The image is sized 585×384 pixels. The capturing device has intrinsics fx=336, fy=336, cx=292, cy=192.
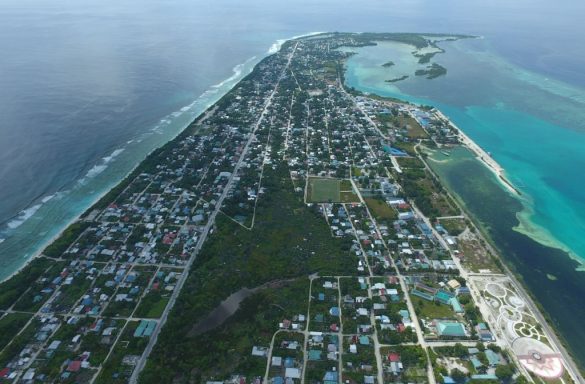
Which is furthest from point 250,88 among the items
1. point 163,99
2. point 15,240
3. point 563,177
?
point 563,177

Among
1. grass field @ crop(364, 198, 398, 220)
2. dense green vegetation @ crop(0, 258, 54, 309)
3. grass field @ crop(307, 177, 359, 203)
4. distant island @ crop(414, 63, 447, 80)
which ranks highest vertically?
distant island @ crop(414, 63, 447, 80)

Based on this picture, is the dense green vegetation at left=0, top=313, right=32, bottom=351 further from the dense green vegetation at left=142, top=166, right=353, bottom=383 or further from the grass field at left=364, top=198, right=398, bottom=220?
the grass field at left=364, top=198, right=398, bottom=220

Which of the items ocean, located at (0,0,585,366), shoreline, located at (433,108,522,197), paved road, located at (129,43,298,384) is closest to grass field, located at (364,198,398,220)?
ocean, located at (0,0,585,366)

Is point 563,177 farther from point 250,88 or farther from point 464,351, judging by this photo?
point 250,88

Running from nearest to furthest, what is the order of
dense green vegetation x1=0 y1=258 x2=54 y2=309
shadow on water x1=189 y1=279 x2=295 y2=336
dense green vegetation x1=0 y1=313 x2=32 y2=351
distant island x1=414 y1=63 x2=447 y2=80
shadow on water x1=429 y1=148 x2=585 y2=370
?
dense green vegetation x1=0 y1=313 x2=32 y2=351, shadow on water x1=189 y1=279 x2=295 y2=336, dense green vegetation x1=0 y1=258 x2=54 y2=309, shadow on water x1=429 y1=148 x2=585 y2=370, distant island x1=414 y1=63 x2=447 y2=80

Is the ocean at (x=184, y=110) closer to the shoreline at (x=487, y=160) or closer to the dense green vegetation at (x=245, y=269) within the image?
the shoreline at (x=487, y=160)

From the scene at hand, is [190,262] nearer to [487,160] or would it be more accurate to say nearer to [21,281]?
[21,281]

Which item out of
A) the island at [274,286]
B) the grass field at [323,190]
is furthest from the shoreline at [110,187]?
the grass field at [323,190]
